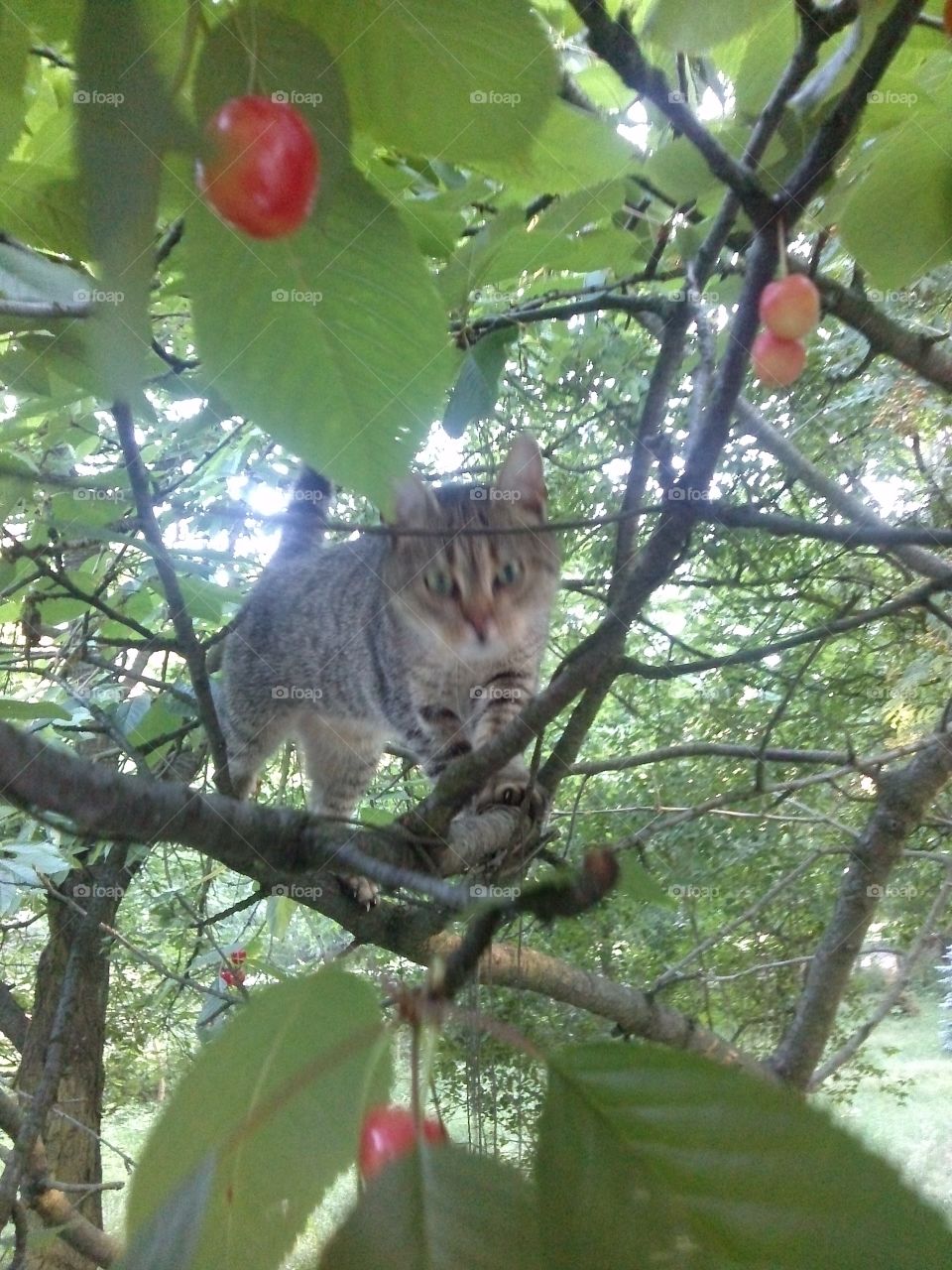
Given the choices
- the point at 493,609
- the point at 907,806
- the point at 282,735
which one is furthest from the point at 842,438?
the point at 282,735

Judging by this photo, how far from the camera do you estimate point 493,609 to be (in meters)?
1.03

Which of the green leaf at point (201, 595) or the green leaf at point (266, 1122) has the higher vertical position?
the green leaf at point (201, 595)

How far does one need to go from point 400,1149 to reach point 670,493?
0.82ft

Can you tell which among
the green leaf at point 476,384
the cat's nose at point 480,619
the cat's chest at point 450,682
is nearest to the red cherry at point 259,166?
the green leaf at point 476,384

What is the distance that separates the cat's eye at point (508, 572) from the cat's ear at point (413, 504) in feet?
1.19

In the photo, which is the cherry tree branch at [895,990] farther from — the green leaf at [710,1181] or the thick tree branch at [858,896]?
the green leaf at [710,1181]

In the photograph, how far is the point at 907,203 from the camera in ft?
0.95

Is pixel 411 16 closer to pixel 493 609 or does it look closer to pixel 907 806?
pixel 907 806

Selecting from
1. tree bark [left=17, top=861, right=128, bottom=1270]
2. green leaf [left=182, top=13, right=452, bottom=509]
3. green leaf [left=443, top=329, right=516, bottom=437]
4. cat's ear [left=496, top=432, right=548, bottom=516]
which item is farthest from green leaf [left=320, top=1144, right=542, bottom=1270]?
tree bark [left=17, top=861, right=128, bottom=1270]

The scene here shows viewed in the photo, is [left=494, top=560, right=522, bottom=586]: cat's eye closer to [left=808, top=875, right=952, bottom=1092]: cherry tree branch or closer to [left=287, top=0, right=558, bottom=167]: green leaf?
[left=808, top=875, right=952, bottom=1092]: cherry tree branch

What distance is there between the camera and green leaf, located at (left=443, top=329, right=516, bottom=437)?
469 millimetres

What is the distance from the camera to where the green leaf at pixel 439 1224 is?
0.13 metres

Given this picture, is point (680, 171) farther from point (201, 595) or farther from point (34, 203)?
point (201, 595)

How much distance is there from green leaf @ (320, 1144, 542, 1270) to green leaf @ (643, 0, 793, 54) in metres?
0.25
